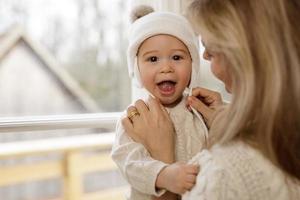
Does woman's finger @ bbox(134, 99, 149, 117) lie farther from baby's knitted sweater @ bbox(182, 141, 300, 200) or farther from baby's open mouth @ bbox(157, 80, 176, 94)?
baby's knitted sweater @ bbox(182, 141, 300, 200)

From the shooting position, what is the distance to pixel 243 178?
94 cm

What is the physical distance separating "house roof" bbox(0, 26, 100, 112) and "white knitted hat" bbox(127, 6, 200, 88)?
0.76m

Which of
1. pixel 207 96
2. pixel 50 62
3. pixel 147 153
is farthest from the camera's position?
pixel 50 62

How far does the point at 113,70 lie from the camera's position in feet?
7.54

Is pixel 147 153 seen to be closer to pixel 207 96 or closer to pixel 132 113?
pixel 132 113

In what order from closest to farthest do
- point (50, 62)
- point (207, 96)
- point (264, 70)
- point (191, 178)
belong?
point (264, 70) → point (191, 178) → point (207, 96) → point (50, 62)

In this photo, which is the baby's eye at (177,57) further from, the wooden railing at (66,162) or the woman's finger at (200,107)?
the wooden railing at (66,162)

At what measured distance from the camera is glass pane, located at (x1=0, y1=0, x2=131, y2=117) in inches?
80.7

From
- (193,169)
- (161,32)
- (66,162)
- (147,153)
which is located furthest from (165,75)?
(66,162)

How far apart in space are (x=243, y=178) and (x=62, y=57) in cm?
142

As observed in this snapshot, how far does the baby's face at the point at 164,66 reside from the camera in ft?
4.60

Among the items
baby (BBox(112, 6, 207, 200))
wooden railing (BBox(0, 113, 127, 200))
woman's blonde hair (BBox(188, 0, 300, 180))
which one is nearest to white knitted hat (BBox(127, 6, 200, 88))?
baby (BBox(112, 6, 207, 200))

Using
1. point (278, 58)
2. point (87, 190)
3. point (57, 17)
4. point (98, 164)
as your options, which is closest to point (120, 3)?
point (57, 17)

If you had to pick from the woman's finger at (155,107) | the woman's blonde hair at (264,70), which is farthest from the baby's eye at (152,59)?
the woman's blonde hair at (264,70)
